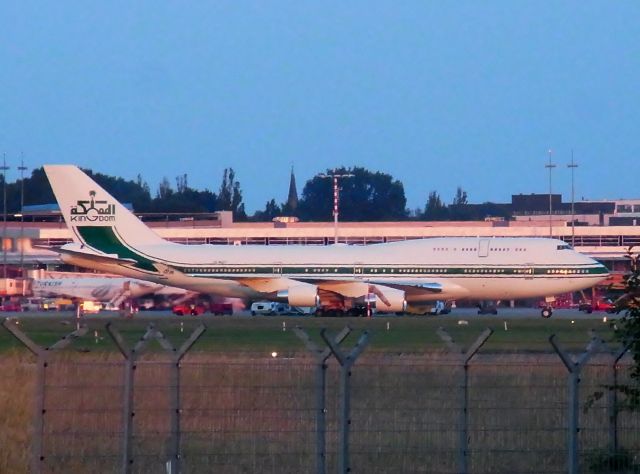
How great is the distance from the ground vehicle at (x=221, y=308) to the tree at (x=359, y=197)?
95114 millimetres

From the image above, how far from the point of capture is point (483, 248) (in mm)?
57688

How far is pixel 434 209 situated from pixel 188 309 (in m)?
108

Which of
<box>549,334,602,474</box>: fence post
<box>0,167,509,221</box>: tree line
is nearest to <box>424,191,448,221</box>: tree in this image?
<box>0,167,509,221</box>: tree line

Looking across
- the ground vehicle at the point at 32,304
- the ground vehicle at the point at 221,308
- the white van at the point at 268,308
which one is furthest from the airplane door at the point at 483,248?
the ground vehicle at the point at 32,304

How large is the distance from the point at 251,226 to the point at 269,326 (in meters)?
54.2

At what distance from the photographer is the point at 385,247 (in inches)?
2361

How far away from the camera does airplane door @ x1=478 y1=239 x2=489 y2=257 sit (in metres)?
57.5

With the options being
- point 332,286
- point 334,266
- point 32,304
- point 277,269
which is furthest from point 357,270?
point 32,304

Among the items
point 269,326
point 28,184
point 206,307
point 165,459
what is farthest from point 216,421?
point 28,184

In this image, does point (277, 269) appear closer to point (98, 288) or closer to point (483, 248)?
point (483, 248)

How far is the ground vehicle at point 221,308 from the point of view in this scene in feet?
202

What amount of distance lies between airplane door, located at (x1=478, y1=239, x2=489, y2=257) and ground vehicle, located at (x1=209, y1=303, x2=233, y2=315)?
509 inches

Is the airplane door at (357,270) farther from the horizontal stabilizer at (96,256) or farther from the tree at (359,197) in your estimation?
the tree at (359,197)

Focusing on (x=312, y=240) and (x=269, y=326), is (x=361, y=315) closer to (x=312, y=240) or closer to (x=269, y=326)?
(x=269, y=326)
